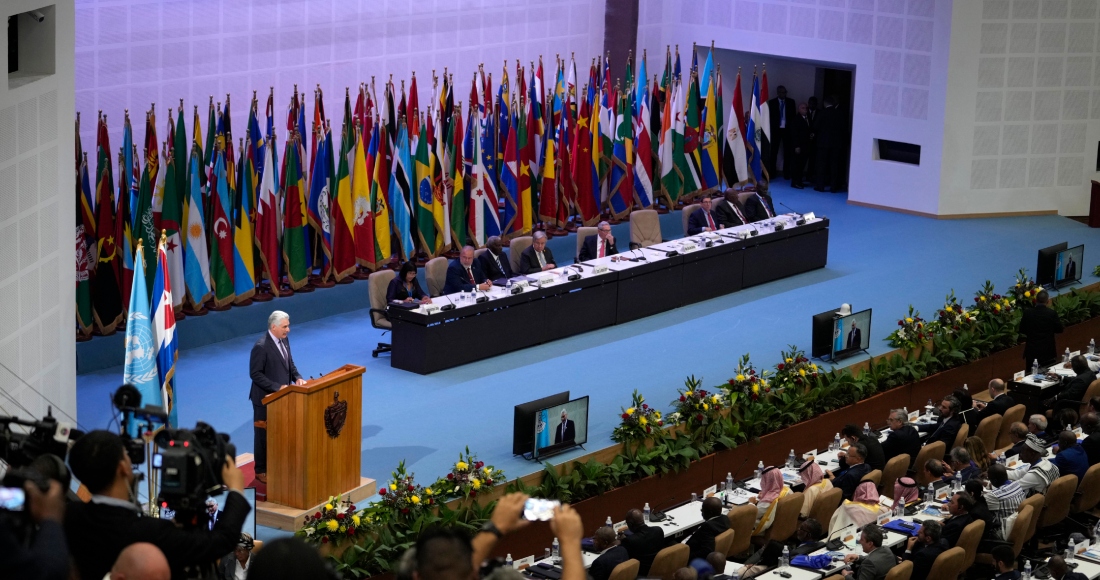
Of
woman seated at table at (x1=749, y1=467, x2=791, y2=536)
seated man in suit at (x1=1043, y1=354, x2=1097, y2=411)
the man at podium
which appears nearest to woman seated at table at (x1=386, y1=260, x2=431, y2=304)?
the man at podium

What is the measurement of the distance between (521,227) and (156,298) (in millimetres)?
7297

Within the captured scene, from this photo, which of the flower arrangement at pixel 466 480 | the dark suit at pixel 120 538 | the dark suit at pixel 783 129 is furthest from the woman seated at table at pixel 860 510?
the dark suit at pixel 783 129

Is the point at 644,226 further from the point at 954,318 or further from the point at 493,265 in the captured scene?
the point at 954,318

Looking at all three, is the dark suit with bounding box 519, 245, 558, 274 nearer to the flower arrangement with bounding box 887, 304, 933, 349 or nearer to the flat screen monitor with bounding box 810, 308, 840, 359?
the flat screen monitor with bounding box 810, 308, 840, 359

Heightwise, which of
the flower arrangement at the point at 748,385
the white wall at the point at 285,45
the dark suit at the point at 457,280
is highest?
the white wall at the point at 285,45

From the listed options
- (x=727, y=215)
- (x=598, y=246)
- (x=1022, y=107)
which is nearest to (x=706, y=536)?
(x=598, y=246)

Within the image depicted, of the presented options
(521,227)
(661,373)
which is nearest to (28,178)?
(661,373)

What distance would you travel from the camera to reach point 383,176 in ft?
50.0

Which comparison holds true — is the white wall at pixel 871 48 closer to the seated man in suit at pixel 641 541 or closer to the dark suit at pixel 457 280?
the dark suit at pixel 457 280

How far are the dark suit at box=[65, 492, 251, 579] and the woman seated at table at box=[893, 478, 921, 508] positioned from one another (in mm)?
6847

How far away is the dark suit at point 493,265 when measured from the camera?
1441 cm

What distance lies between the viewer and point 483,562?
4.25 metres

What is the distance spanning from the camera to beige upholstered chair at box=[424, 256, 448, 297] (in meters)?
14.0

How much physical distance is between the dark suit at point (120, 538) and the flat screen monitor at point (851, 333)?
9.65 metres
